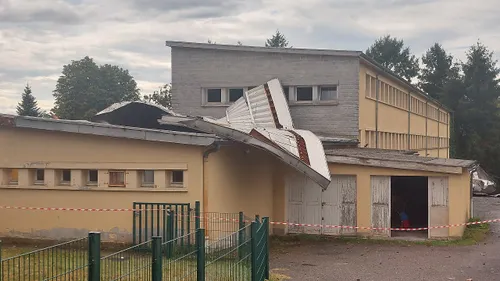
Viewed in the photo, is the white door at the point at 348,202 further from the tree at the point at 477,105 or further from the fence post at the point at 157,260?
the tree at the point at 477,105

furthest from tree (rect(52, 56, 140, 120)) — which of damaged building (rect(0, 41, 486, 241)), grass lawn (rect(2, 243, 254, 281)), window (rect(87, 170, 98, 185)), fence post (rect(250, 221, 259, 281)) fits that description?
grass lawn (rect(2, 243, 254, 281))

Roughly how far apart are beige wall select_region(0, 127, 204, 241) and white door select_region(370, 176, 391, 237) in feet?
21.1

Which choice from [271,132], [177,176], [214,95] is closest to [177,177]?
[177,176]

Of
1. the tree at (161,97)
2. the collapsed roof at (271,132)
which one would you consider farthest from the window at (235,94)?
the tree at (161,97)

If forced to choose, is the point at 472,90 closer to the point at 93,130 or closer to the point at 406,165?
the point at 406,165

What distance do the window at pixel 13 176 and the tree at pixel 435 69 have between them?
65.4 m

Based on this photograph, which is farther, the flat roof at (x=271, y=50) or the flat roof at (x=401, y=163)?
the flat roof at (x=271, y=50)

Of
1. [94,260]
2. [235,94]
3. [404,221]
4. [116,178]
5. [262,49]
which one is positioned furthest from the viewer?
[235,94]

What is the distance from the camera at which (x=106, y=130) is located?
17578 mm

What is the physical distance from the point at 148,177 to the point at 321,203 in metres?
6.34

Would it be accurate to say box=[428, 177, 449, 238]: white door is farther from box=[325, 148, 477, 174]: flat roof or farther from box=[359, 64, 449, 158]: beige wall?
box=[359, 64, 449, 158]: beige wall

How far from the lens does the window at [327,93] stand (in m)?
27.3

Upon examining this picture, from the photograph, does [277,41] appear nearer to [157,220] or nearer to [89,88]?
[89,88]

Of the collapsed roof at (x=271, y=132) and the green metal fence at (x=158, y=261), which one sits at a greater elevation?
the collapsed roof at (x=271, y=132)
